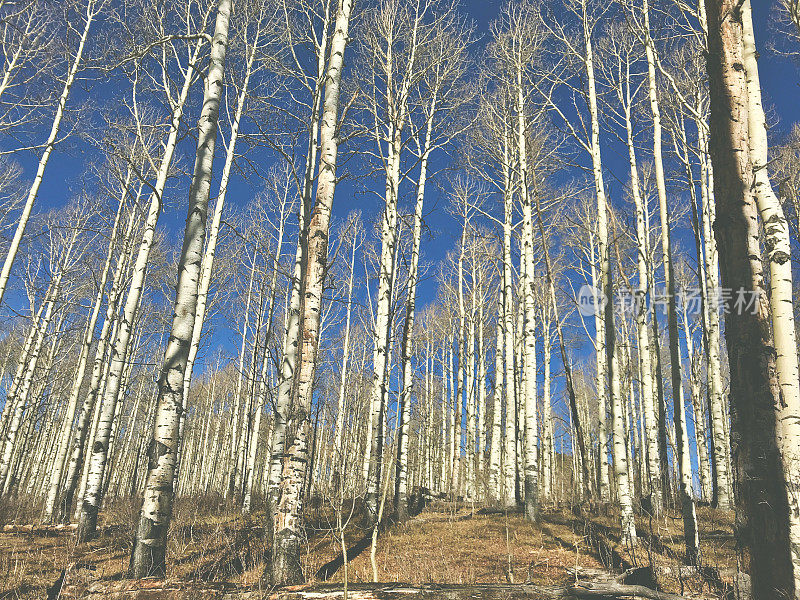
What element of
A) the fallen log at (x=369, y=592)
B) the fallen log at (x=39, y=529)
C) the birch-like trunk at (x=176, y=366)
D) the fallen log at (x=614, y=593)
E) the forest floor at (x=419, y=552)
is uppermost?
the birch-like trunk at (x=176, y=366)

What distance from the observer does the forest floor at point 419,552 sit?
5047 mm

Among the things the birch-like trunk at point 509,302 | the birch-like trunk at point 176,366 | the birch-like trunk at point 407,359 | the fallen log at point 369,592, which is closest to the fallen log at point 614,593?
the fallen log at point 369,592

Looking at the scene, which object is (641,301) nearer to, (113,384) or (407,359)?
(407,359)

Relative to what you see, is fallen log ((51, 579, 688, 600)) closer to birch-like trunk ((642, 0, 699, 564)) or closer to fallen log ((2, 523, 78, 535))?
birch-like trunk ((642, 0, 699, 564))

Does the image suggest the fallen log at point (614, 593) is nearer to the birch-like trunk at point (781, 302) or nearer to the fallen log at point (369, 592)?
the fallen log at point (369, 592)

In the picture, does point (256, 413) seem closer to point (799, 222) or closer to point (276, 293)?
point (276, 293)

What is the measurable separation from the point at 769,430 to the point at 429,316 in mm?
20884

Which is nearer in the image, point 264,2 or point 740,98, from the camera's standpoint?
point 740,98

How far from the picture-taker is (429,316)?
78.3 feet

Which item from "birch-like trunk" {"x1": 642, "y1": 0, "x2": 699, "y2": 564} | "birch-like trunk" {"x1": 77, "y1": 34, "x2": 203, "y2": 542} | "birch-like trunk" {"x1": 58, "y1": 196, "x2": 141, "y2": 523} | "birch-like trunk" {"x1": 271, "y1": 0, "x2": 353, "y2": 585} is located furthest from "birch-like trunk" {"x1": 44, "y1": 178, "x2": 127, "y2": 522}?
"birch-like trunk" {"x1": 642, "y1": 0, "x2": 699, "y2": 564}

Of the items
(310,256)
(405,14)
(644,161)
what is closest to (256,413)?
(310,256)

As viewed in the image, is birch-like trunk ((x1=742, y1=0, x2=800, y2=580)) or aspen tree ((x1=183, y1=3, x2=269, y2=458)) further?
aspen tree ((x1=183, y1=3, x2=269, y2=458))

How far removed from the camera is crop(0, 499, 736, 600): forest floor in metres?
5.05

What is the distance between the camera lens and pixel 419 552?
21.7 feet
